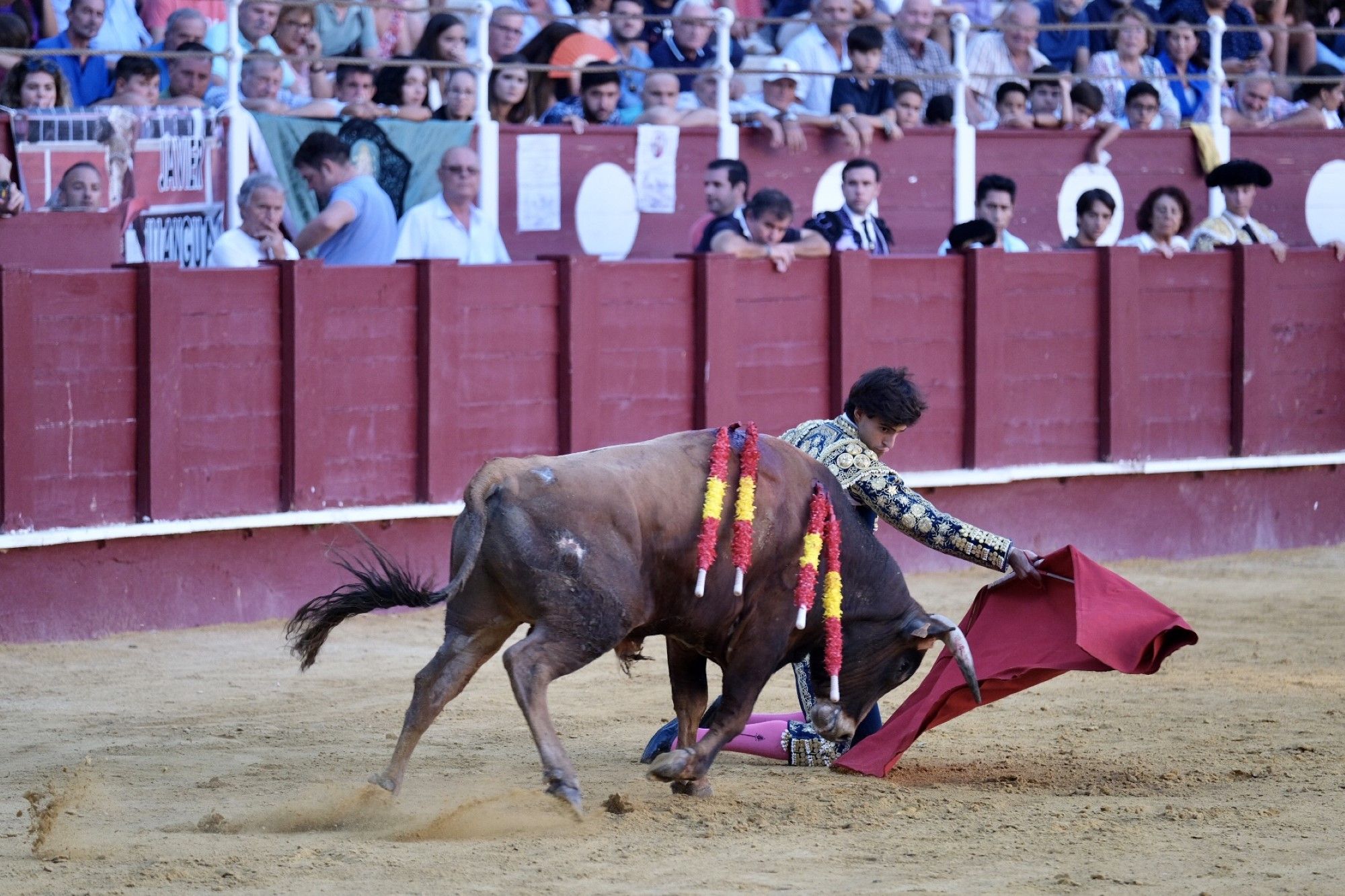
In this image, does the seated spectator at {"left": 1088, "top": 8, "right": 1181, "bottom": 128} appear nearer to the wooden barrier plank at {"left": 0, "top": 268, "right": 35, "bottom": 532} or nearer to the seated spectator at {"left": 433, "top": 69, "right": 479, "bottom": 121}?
the seated spectator at {"left": 433, "top": 69, "right": 479, "bottom": 121}

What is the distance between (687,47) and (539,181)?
1278 mm

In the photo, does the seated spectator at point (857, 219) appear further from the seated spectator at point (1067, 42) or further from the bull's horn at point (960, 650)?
the bull's horn at point (960, 650)

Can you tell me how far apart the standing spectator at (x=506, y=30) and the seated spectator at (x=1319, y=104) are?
4.91 meters

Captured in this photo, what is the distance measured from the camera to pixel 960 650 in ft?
A: 16.5

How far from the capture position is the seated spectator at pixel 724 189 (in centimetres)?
851

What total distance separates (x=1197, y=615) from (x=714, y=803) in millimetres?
3933

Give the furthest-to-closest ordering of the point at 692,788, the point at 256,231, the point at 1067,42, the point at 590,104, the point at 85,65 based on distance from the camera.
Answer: the point at 1067,42
the point at 590,104
the point at 85,65
the point at 256,231
the point at 692,788

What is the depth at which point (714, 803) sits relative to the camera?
186 inches

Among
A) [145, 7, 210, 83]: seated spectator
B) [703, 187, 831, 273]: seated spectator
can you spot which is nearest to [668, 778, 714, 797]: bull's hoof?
[703, 187, 831, 273]: seated spectator

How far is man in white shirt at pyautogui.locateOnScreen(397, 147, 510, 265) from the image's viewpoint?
8.10 m

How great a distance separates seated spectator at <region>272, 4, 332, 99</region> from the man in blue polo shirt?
2.67 ft

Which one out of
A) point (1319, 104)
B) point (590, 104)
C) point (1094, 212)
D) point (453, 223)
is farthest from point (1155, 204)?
point (453, 223)

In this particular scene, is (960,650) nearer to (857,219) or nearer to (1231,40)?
(857,219)

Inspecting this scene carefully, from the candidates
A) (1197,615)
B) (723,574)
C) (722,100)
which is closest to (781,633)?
(723,574)
